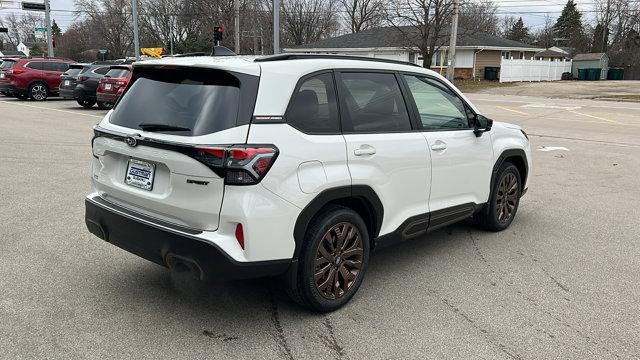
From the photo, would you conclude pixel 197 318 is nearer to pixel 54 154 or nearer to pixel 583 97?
pixel 54 154

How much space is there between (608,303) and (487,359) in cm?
141

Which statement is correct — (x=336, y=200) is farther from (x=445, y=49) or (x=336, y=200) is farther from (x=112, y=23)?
(x=112, y=23)

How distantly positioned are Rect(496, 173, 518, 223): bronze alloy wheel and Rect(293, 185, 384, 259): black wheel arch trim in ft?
6.84

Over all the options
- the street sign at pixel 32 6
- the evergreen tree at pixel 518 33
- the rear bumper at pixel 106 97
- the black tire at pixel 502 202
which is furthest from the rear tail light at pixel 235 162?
the evergreen tree at pixel 518 33

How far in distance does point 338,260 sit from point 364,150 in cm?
79

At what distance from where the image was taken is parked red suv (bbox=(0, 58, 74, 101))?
75.4 ft

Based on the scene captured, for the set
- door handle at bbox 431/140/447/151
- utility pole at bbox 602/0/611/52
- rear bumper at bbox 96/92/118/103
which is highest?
utility pole at bbox 602/0/611/52

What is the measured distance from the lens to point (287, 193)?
332cm

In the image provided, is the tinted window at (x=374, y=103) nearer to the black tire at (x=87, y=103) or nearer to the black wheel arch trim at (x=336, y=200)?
→ the black wheel arch trim at (x=336, y=200)

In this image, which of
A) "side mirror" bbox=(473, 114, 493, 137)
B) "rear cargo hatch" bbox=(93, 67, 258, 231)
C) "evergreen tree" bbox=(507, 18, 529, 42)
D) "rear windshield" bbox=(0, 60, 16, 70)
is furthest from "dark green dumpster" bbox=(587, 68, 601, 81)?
"rear cargo hatch" bbox=(93, 67, 258, 231)

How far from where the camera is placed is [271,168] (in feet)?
10.6

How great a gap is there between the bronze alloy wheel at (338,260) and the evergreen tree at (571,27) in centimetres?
8543

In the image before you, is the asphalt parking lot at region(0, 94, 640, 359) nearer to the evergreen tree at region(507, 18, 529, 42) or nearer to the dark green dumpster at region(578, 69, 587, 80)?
the dark green dumpster at region(578, 69, 587, 80)

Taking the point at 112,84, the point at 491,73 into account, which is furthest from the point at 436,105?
the point at 491,73
